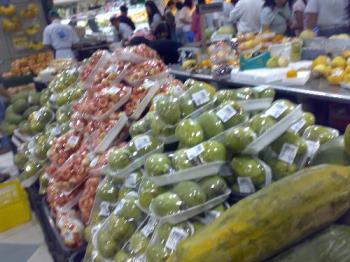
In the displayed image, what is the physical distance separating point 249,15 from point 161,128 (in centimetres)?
503

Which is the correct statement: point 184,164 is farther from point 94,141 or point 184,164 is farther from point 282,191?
point 94,141

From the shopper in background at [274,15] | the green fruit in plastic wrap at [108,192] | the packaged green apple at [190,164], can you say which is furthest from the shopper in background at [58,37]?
the packaged green apple at [190,164]

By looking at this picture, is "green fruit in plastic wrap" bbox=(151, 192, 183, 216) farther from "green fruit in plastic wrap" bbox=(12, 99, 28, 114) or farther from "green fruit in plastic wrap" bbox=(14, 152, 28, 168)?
"green fruit in plastic wrap" bbox=(12, 99, 28, 114)

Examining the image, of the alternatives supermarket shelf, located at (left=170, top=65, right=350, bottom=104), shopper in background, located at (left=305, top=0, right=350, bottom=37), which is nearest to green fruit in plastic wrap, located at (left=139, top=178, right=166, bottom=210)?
supermarket shelf, located at (left=170, top=65, right=350, bottom=104)

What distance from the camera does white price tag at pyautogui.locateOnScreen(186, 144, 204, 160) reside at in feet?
4.56

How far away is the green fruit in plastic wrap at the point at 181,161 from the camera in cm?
138

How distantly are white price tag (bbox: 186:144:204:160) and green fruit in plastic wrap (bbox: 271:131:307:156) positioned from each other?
0.82ft

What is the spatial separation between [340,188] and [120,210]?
2.52ft

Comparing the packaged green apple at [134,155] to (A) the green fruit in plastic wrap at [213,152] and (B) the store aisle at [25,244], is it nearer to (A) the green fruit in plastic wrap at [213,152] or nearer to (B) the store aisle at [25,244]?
(A) the green fruit in plastic wrap at [213,152]

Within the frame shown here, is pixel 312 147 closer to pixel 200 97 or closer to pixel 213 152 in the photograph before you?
pixel 213 152

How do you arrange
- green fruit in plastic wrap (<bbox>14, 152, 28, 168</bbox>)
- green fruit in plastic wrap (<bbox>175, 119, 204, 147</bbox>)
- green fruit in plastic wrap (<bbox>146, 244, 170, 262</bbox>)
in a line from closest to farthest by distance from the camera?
green fruit in plastic wrap (<bbox>146, 244, 170, 262</bbox>), green fruit in plastic wrap (<bbox>175, 119, 204, 147</bbox>), green fruit in plastic wrap (<bbox>14, 152, 28, 168</bbox>)

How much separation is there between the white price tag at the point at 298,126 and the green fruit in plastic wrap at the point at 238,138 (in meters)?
0.20

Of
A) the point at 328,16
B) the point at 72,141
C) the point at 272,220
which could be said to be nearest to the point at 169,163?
the point at 272,220

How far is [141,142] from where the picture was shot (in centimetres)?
171
